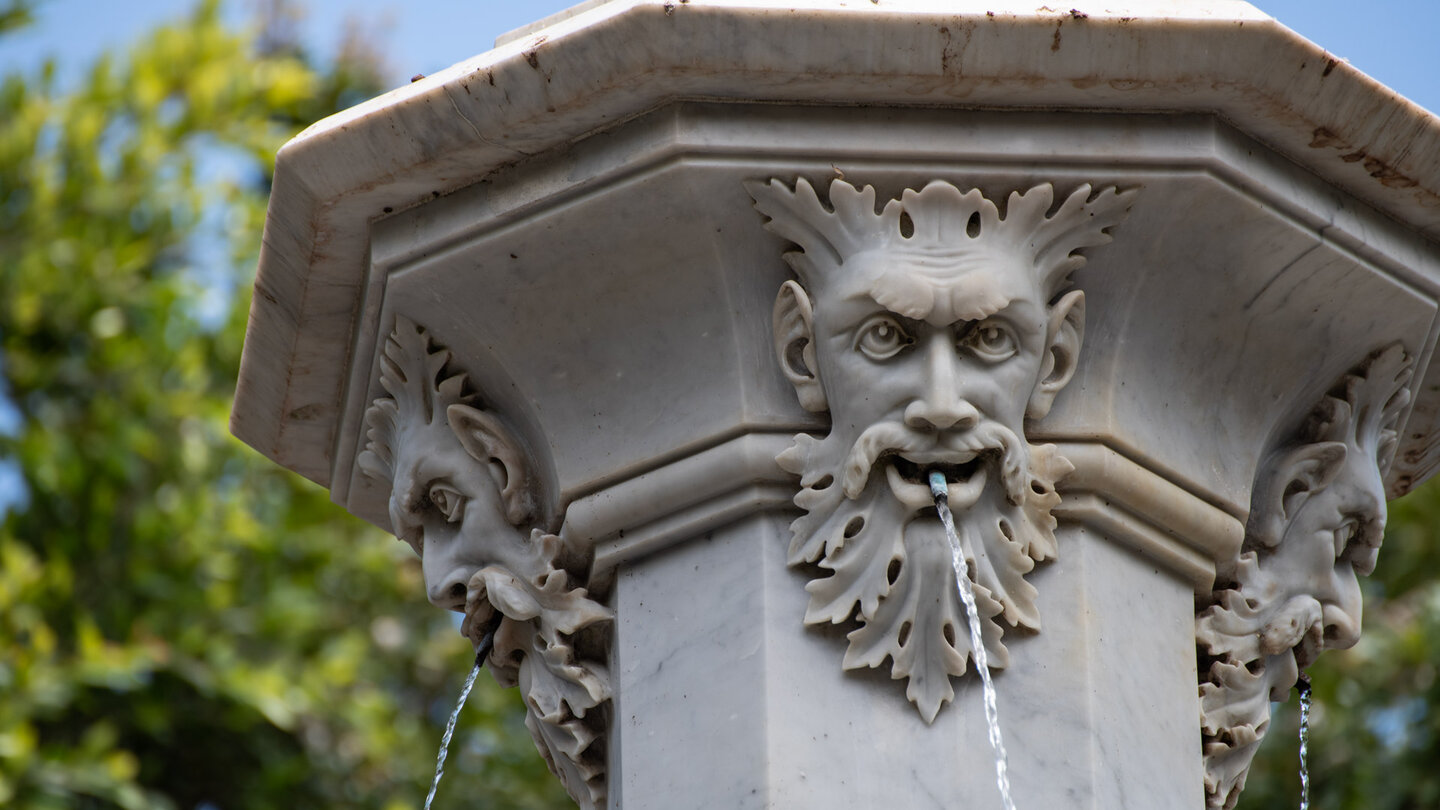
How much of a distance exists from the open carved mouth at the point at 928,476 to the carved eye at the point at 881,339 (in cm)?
14

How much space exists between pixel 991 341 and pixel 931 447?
0.17 metres

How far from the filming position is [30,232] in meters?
7.49

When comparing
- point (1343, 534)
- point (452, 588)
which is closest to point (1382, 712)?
point (1343, 534)

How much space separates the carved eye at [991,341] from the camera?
107 inches

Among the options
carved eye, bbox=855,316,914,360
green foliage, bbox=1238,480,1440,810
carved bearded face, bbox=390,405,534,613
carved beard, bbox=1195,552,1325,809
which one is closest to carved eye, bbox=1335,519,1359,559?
carved beard, bbox=1195,552,1325,809

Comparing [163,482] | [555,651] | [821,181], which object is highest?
[163,482]

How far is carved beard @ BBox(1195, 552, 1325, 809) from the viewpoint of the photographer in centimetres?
294

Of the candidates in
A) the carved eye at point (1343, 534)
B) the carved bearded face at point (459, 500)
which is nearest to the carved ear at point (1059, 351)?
the carved eye at point (1343, 534)

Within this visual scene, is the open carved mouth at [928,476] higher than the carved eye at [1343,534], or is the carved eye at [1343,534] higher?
the carved eye at [1343,534]

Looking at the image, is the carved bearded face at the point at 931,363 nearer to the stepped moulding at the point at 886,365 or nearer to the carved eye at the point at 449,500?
the stepped moulding at the point at 886,365

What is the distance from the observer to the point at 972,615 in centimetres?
265

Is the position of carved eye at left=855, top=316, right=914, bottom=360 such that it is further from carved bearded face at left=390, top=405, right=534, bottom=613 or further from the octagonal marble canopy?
carved bearded face at left=390, top=405, right=534, bottom=613

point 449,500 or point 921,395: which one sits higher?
point 449,500

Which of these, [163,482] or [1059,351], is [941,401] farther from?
[163,482]
